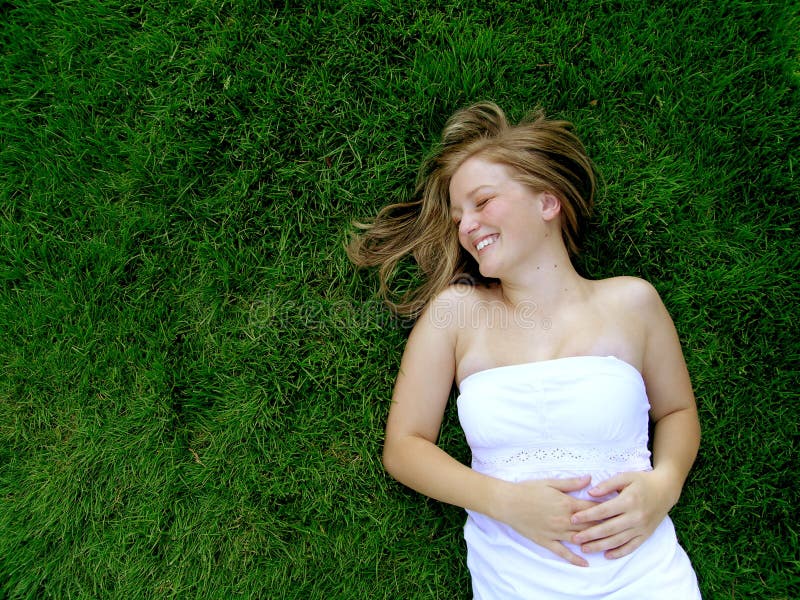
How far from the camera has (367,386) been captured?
284 centimetres

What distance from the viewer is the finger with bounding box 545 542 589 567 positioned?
222 cm

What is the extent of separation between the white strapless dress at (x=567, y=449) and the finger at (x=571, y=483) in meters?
0.04

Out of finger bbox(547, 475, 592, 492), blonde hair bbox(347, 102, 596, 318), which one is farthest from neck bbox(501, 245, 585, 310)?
finger bbox(547, 475, 592, 492)

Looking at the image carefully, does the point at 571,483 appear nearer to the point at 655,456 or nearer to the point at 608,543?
the point at 608,543

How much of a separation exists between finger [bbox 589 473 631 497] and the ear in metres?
1.17

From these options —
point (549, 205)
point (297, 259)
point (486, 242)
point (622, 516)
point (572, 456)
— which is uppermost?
point (549, 205)

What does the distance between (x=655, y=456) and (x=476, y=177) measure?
1.55m

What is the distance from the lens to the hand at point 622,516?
2.21 m

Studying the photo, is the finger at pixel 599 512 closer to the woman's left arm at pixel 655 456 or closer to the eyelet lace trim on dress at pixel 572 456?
the woman's left arm at pixel 655 456

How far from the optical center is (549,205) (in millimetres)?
2551

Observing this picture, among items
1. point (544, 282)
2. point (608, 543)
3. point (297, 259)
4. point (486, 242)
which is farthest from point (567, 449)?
point (297, 259)

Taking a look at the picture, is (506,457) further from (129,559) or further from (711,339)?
(129,559)

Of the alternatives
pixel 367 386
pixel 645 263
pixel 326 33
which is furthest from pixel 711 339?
pixel 326 33

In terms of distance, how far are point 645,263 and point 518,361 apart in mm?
987
